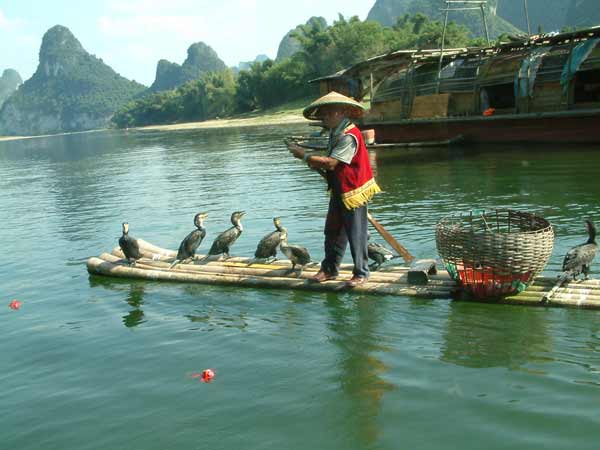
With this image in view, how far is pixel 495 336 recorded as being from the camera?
5809 mm

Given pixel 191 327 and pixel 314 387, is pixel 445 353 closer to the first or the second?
pixel 314 387

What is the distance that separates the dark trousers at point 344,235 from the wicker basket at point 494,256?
37.4 inches

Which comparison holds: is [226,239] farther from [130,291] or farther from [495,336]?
[495,336]

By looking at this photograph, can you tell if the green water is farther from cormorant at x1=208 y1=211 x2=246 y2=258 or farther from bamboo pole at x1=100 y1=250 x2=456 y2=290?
cormorant at x1=208 y1=211 x2=246 y2=258

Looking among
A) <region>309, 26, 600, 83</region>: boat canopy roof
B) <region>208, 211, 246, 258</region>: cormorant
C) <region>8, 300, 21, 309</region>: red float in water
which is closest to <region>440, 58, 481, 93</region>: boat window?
<region>309, 26, 600, 83</region>: boat canopy roof

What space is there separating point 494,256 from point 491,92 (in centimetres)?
2008

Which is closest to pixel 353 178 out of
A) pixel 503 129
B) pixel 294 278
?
pixel 294 278

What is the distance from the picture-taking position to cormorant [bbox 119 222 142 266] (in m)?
8.94

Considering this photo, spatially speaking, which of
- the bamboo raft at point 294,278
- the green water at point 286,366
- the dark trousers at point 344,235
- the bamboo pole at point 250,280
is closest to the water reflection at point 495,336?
the green water at point 286,366

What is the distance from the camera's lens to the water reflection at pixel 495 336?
212 inches

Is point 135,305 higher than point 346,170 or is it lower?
lower

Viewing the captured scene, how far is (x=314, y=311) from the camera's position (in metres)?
7.07

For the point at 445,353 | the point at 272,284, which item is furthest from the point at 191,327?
the point at 445,353

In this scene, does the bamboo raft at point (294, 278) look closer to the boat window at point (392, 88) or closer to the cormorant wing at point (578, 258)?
the cormorant wing at point (578, 258)
